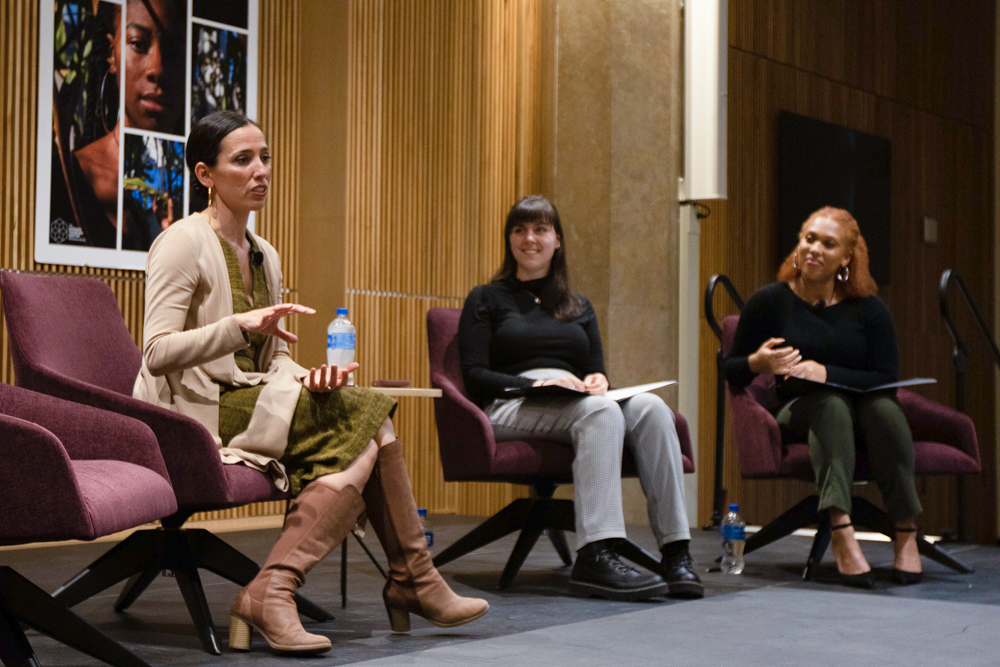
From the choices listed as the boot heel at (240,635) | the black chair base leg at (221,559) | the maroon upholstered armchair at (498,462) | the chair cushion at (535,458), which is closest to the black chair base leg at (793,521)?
the maroon upholstered armchair at (498,462)

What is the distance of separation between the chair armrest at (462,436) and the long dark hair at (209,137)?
102cm

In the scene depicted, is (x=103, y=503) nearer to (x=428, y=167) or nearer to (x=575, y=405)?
(x=575, y=405)

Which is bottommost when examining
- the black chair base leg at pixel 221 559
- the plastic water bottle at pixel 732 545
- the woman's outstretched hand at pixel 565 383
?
the plastic water bottle at pixel 732 545

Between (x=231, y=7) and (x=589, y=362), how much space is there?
262 centimetres

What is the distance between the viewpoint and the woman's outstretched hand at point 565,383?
3421 mm

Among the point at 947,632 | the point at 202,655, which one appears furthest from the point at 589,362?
the point at 202,655

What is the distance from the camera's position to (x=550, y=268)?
3896mm

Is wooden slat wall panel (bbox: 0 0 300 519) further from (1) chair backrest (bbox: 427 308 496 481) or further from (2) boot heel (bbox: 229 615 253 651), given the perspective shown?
(2) boot heel (bbox: 229 615 253 651)

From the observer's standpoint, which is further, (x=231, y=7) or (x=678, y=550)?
(x=231, y=7)

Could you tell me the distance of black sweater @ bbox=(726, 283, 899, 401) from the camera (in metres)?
4.02

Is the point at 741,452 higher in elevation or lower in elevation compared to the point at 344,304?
lower

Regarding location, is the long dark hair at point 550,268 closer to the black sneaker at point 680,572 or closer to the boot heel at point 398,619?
the black sneaker at point 680,572

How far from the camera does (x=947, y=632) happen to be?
283cm

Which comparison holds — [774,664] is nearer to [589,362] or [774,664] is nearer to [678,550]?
[678,550]
